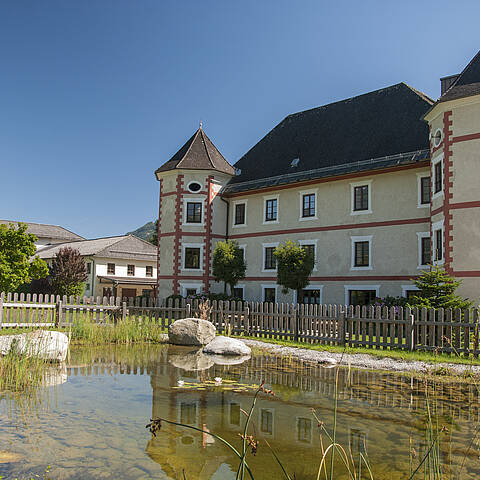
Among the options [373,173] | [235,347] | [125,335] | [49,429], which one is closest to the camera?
[49,429]

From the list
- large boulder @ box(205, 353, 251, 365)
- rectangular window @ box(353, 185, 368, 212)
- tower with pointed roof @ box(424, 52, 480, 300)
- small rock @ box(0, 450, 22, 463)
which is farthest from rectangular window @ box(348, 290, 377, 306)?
small rock @ box(0, 450, 22, 463)

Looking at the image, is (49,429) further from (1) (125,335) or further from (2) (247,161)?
(2) (247,161)

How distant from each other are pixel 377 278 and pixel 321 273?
334cm

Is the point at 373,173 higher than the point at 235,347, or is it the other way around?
the point at 373,173

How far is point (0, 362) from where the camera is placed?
814cm

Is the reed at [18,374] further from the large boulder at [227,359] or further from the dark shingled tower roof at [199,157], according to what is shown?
the dark shingled tower roof at [199,157]

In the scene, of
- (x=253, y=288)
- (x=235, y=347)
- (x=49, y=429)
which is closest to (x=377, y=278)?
(x=253, y=288)

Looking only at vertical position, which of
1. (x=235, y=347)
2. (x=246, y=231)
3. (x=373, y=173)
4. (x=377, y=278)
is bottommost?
(x=235, y=347)

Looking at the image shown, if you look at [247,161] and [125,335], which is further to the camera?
[247,161]

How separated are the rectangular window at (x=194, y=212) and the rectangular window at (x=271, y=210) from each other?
4.43 metres

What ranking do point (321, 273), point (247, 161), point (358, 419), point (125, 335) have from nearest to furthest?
1. point (358, 419)
2. point (125, 335)
3. point (321, 273)
4. point (247, 161)

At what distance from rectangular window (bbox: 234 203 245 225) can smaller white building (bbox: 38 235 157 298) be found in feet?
57.1

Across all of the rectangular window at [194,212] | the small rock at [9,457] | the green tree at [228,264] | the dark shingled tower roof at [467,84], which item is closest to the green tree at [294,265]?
the green tree at [228,264]

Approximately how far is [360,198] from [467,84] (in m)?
7.83
